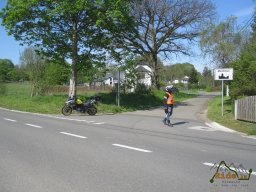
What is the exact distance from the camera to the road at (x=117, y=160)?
5508mm

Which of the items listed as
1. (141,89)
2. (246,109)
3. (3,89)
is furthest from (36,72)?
(246,109)

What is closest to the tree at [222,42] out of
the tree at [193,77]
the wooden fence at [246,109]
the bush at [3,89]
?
the wooden fence at [246,109]

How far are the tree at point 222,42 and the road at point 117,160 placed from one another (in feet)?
66.9

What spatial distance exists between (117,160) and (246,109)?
10286 millimetres

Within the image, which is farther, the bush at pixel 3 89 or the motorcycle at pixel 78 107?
the bush at pixel 3 89

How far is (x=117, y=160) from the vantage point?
7305 millimetres

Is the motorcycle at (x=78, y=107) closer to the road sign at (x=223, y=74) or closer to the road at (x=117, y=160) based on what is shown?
the road sign at (x=223, y=74)

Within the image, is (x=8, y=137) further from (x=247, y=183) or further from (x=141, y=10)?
(x=141, y=10)

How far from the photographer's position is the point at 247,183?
5672 millimetres

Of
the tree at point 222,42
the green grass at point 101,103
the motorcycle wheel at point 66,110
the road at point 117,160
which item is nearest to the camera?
the road at point 117,160

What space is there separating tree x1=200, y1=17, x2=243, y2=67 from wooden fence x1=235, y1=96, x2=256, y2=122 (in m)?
14.6

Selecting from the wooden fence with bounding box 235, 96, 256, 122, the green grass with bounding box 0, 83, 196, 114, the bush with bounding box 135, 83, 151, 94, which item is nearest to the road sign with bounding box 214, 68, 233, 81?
the wooden fence with bounding box 235, 96, 256, 122

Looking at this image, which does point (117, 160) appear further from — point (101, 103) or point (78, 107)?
point (101, 103)

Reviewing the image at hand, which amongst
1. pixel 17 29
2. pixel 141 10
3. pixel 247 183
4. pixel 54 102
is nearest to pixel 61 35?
pixel 17 29
